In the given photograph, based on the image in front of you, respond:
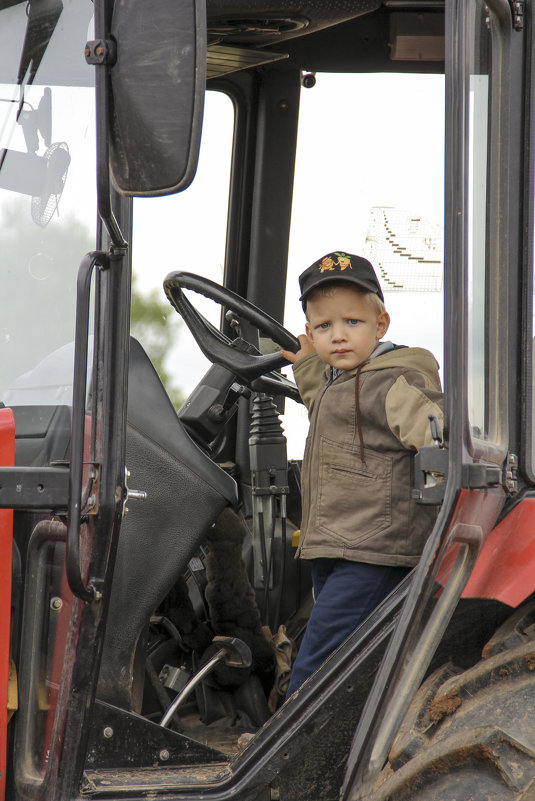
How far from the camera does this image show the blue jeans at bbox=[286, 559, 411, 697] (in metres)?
1.89

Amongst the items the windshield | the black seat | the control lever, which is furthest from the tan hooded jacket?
the windshield

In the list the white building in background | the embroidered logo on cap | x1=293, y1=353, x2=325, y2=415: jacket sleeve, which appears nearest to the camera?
the embroidered logo on cap

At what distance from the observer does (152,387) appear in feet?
6.65

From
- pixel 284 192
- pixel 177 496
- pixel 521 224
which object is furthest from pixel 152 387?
pixel 284 192

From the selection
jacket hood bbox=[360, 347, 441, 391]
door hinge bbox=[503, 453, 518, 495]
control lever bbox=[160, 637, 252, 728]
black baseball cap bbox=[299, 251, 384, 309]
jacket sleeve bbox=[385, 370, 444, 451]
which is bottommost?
control lever bbox=[160, 637, 252, 728]

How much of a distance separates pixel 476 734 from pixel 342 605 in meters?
0.54

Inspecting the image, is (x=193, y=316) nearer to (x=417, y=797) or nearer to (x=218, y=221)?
(x=218, y=221)

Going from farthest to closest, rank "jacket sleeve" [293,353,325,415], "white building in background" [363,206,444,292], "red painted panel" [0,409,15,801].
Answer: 1. "white building in background" [363,206,444,292]
2. "jacket sleeve" [293,353,325,415]
3. "red painted panel" [0,409,15,801]

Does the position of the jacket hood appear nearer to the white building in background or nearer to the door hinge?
the door hinge

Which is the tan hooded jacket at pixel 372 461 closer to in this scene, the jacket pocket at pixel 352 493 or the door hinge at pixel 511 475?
the jacket pocket at pixel 352 493

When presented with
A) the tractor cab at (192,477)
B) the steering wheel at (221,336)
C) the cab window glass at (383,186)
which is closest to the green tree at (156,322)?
the cab window glass at (383,186)

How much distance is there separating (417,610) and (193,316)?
1.15m

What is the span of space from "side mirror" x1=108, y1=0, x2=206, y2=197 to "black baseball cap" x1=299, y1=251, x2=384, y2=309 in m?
0.71

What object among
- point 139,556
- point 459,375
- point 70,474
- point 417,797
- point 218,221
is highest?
point 218,221
